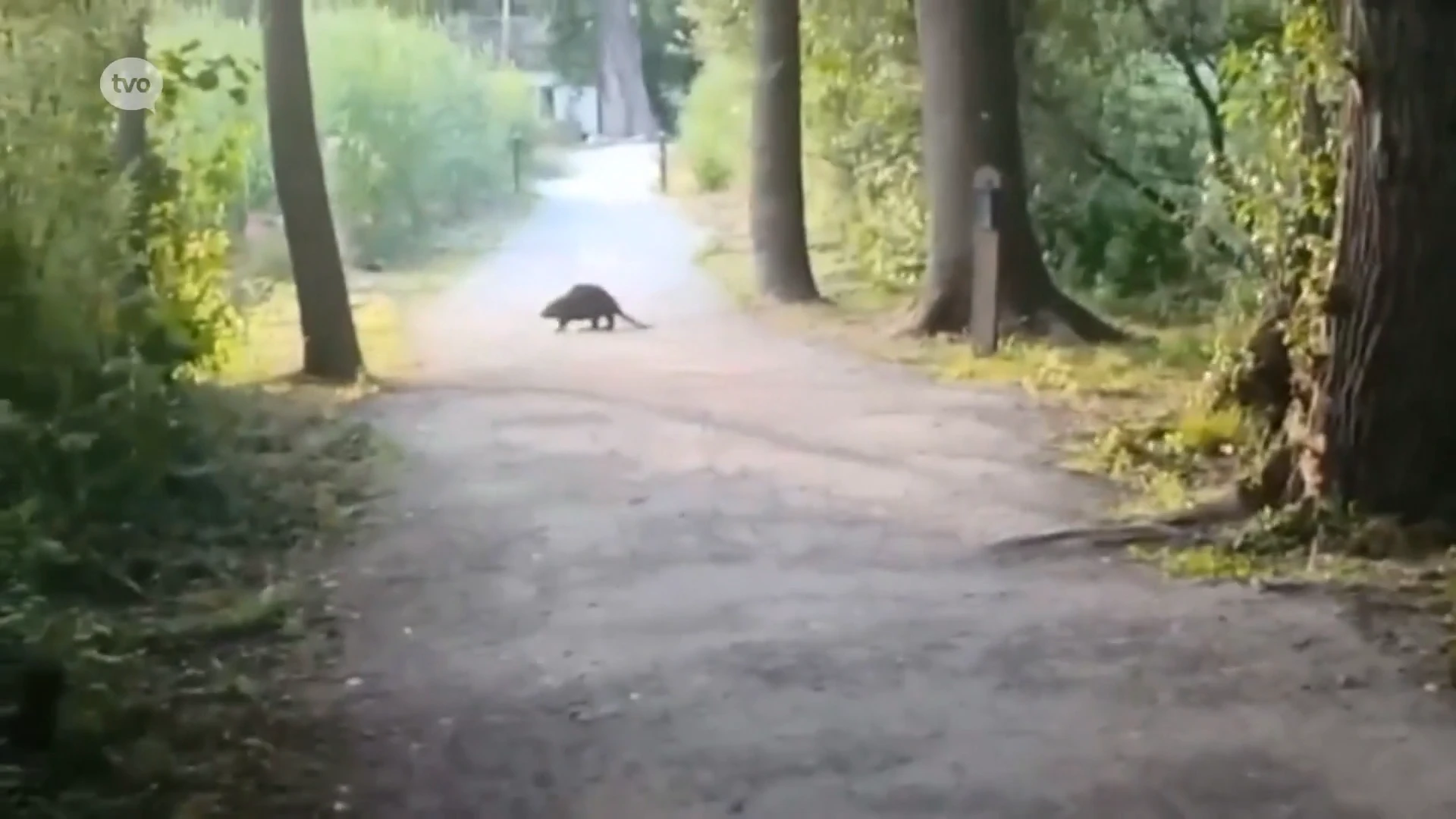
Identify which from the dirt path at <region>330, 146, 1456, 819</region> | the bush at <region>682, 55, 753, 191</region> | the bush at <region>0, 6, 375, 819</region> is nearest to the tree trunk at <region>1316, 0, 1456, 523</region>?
the dirt path at <region>330, 146, 1456, 819</region>

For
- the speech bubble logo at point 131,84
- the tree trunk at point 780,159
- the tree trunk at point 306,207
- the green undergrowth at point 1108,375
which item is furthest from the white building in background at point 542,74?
the speech bubble logo at point 131,84

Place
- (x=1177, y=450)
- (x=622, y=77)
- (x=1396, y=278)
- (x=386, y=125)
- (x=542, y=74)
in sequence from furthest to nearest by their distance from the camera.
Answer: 1. (x=542, y=74)
2. (x=622, y=77)
3. (x=386, y=125)
4. (x=1177, y=450)
5. (x=1396, y=278)

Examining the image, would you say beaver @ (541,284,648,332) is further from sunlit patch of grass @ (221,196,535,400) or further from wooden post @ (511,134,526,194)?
wooden post @ (511,134,526,194)

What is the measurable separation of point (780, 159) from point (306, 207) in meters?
7.29

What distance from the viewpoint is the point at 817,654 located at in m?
6.91

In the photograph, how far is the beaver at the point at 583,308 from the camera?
17750 millimetres

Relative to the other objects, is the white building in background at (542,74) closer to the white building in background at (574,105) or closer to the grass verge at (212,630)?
the white building in background at (574,105)

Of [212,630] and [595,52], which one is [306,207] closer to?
[212,630]

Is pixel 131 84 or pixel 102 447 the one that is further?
pixel 131 84

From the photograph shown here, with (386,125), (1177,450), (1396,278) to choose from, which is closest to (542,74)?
(386,125)

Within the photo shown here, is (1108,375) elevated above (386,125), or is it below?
below

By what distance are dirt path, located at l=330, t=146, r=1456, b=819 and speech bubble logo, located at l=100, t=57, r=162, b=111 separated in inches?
92.3

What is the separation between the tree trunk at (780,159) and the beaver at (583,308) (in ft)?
7.48

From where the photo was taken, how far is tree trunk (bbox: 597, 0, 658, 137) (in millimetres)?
50562
